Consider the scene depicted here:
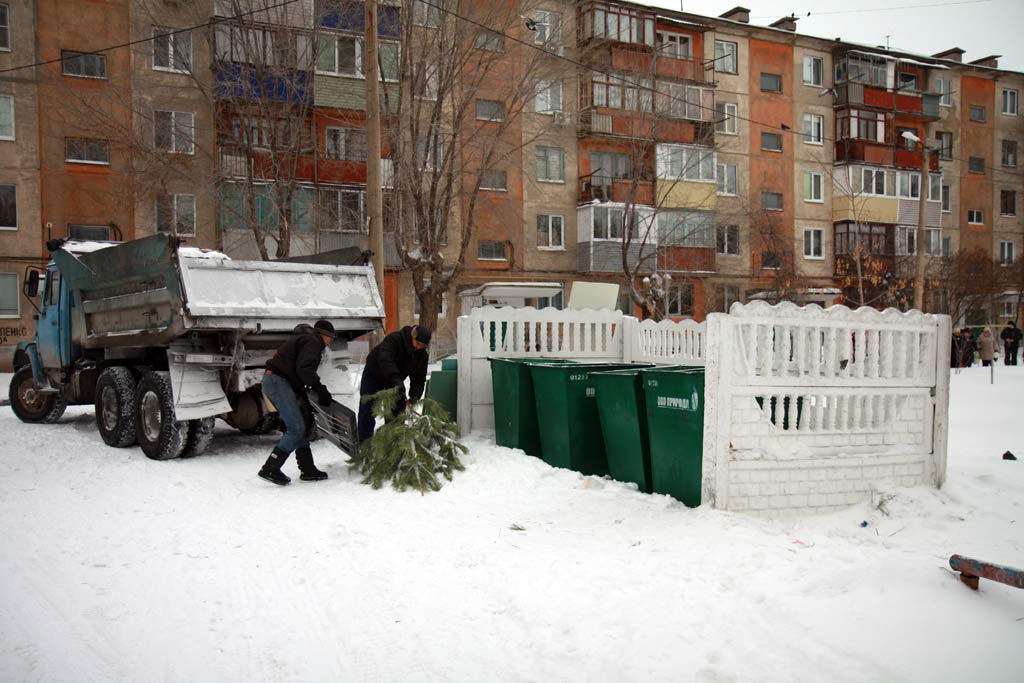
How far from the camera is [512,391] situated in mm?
9164

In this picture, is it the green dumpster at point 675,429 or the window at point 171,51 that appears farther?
the window at point 171,51

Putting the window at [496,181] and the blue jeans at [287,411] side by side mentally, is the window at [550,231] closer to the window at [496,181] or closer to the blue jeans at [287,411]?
the window at [496,181]

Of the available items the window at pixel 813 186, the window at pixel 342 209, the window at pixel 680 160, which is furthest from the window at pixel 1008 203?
the window at pixel 342 209

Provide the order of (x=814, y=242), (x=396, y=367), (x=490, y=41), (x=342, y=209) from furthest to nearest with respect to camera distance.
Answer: (x=814, y=242) → (x=342, y=209) → (x=490, y=41) → (x=396, y=367)

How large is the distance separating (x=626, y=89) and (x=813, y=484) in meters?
29.7

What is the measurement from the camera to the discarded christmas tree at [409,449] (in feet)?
25.3

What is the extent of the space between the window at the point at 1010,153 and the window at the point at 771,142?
1620 cm

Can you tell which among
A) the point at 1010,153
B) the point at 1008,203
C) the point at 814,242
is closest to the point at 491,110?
the point at 814,242

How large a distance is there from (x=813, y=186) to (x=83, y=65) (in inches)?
1242

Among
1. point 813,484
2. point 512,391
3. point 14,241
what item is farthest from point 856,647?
point 14,241

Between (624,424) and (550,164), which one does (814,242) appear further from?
(624,424)

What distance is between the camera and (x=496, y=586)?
16.3 ft

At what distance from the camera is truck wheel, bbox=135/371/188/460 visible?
942 centimetres

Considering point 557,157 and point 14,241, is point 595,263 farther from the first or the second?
point 14,241
